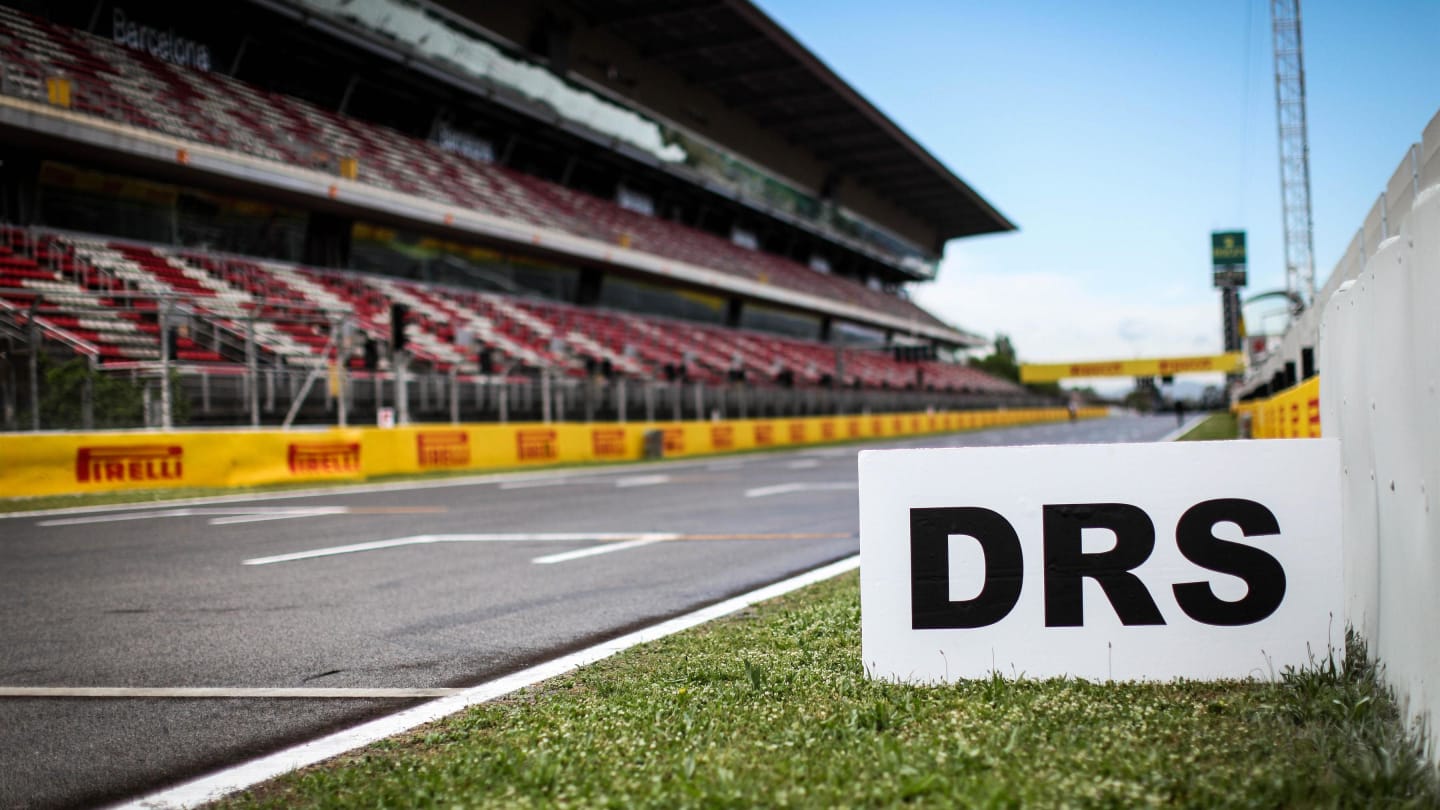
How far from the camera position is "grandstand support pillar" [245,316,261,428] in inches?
674

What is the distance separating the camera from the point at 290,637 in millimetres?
5230

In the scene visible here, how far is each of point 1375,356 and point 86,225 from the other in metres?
28.8

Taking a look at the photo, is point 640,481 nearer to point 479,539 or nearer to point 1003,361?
point 479,539

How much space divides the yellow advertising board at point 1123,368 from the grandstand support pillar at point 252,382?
266 feet

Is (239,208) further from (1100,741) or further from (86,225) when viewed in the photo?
(1100,741)

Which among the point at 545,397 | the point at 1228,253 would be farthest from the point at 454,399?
the point at 1228,253

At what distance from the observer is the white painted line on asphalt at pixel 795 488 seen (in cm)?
1430

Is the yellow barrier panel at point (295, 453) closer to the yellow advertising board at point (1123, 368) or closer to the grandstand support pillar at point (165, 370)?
the grandstand support pillar at point (165, 370)

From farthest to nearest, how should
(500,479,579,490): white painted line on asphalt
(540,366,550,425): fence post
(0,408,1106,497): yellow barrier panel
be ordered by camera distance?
(540,366,550,425): fence post < (500,479,579,490): white painted line on asphalt < (0,408,1106,497): yellow barrier panel

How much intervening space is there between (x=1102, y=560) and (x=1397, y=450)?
1.04 meters

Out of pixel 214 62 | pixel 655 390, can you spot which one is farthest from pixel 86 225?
pixel 655 390

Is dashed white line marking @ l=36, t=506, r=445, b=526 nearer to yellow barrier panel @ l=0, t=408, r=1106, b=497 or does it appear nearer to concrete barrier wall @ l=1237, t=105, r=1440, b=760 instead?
yellow barrier panel @ l=0, t=408, r=1106, b=497

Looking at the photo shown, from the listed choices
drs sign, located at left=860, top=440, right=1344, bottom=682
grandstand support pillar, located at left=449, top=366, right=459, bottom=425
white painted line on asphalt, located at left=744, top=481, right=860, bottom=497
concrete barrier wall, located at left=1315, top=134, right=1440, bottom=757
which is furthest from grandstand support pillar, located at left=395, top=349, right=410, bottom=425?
concrete barrier wall, located at left=1315, top=134, right=1440, bottom=757

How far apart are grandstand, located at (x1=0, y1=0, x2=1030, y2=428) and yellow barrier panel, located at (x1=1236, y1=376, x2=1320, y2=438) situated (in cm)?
1486
